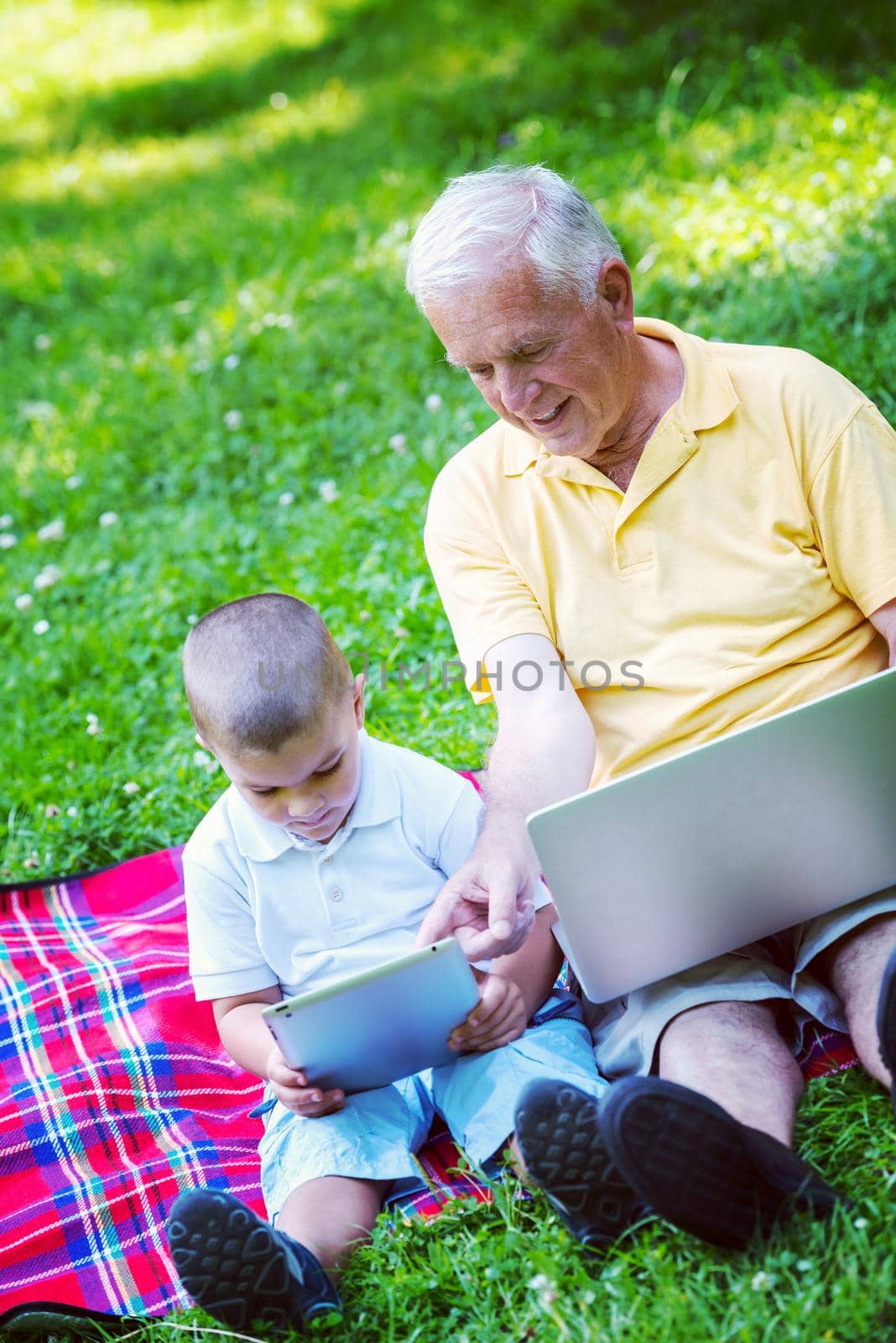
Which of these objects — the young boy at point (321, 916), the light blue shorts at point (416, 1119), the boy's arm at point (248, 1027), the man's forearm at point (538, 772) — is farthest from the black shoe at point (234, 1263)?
the man's forearm at point (538, 772)

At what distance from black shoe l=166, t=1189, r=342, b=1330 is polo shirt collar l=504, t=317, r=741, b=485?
1.31 m

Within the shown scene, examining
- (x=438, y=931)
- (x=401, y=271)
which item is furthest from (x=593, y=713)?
(x=401, y=271)

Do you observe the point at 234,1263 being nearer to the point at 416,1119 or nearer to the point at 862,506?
the point at 416,1119

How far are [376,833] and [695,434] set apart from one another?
2.89 feet

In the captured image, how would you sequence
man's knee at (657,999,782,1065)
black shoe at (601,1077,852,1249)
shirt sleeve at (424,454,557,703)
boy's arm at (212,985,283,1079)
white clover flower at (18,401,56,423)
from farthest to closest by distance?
white clover flower at (18,401,56,423)
shirt sleeve at (424,454,557,703)
boy's arm at (212,985,283,1079)
man's knee at (657,999,782,1065)
black shoe at (601,1077,852,1249)

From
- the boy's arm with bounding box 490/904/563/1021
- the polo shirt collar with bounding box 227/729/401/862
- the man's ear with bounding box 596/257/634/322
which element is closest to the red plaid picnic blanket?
the boy's arm with bounding box 490/904/563/1021

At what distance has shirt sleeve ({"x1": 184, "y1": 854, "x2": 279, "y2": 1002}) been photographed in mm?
2346

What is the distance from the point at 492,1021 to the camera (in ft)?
7.17

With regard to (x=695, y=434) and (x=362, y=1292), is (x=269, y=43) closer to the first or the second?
(x=695, y=434)

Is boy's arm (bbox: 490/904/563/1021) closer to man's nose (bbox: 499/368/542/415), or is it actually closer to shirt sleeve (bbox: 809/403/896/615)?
shirt sleeve (bbox: 809/403/896/615)

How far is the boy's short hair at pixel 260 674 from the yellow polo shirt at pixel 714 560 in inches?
13.6

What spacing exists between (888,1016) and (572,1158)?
0.46 metres

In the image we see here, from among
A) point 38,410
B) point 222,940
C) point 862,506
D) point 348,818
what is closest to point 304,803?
point 348,818

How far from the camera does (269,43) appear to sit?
8734 mm
